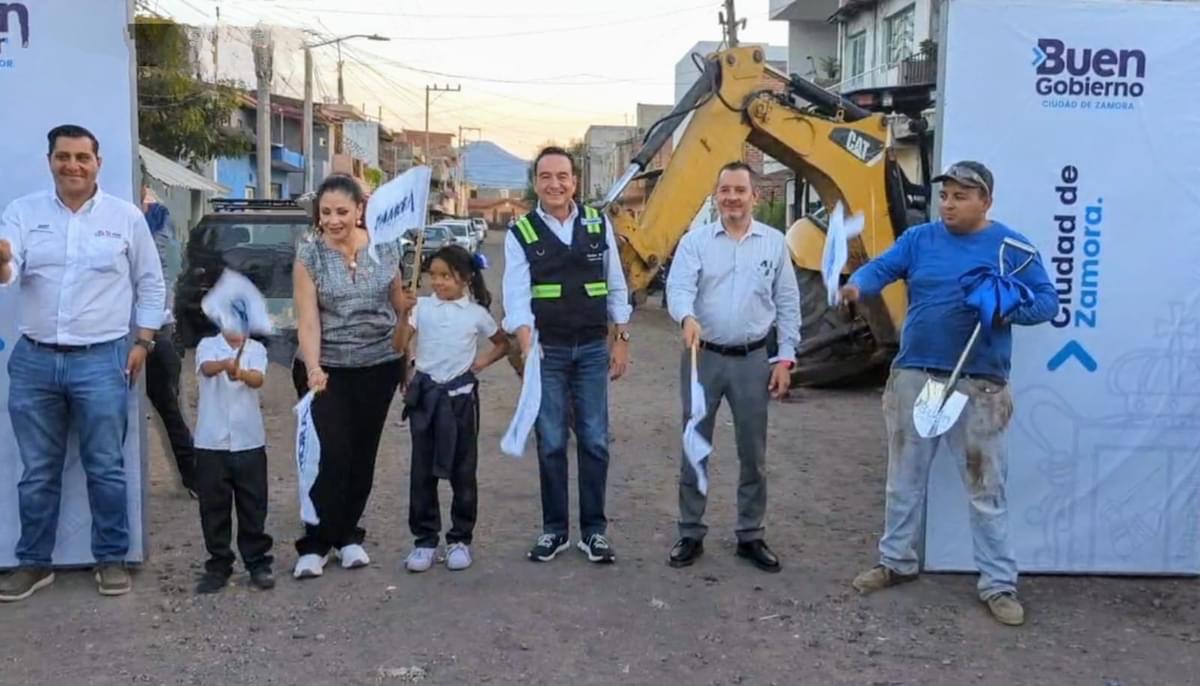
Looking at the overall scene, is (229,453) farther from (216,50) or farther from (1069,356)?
(216,50)

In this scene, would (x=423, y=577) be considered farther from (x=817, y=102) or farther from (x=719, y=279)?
(x=817, y=102)

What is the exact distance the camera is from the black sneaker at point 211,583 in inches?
204

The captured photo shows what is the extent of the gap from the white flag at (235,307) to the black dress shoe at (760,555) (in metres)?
2.59

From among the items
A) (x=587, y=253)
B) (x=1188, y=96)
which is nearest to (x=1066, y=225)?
(x=1188, y=96)

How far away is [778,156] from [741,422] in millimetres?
5728

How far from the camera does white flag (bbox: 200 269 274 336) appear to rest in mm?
5082

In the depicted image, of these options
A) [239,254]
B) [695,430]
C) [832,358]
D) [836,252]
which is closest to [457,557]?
[695,430]

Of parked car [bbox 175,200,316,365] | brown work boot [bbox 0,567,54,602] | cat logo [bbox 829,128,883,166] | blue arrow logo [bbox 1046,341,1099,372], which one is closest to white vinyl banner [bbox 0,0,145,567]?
brown work boot [bbox 0,567,54,602]

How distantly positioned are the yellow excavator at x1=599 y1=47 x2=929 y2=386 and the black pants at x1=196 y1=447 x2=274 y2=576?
5524 millimetres

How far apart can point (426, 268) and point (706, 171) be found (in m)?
5.24

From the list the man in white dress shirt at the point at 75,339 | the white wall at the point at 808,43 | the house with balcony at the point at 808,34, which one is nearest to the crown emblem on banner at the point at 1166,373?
the man in white dress shirt at the point at 75,339

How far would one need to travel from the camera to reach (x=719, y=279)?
5551mm

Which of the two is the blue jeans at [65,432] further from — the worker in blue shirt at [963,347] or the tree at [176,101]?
the tree at [176,101]

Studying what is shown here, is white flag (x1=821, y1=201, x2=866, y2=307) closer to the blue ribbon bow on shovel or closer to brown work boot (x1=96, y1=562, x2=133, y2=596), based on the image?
the blue ribbon bow on shovel
